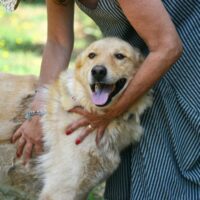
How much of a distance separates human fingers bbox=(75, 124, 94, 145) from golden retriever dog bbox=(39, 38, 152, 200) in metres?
0.02

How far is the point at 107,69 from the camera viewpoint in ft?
12.1

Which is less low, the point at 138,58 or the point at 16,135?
the point at 138,58

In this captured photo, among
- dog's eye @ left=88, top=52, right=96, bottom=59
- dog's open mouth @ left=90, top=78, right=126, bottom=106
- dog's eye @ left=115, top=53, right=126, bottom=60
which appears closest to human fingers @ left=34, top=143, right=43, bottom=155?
dog's open mouth @ left=90, top=78, right=126, bottom=106

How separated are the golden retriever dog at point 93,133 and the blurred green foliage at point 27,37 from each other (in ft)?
13.4

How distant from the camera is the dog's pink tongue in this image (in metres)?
3.69

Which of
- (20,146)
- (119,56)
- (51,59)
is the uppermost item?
(119,56)

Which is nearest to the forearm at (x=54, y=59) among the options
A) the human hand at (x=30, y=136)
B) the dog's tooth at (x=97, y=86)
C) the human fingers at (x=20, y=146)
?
the human hand at (x=30, y=136)

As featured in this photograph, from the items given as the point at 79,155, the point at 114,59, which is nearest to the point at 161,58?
the point at 114,59

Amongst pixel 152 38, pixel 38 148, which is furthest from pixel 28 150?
pixel 152 38

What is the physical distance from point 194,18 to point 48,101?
99 centimetres

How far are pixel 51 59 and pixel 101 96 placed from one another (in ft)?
2.24

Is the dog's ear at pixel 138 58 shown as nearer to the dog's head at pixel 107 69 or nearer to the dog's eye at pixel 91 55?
the dog's head at pixel 107 69

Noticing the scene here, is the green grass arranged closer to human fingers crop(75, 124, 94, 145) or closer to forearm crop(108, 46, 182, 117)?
human fingers crop(75, 124, 94, 145)

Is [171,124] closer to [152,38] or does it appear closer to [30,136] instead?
[152,38]
